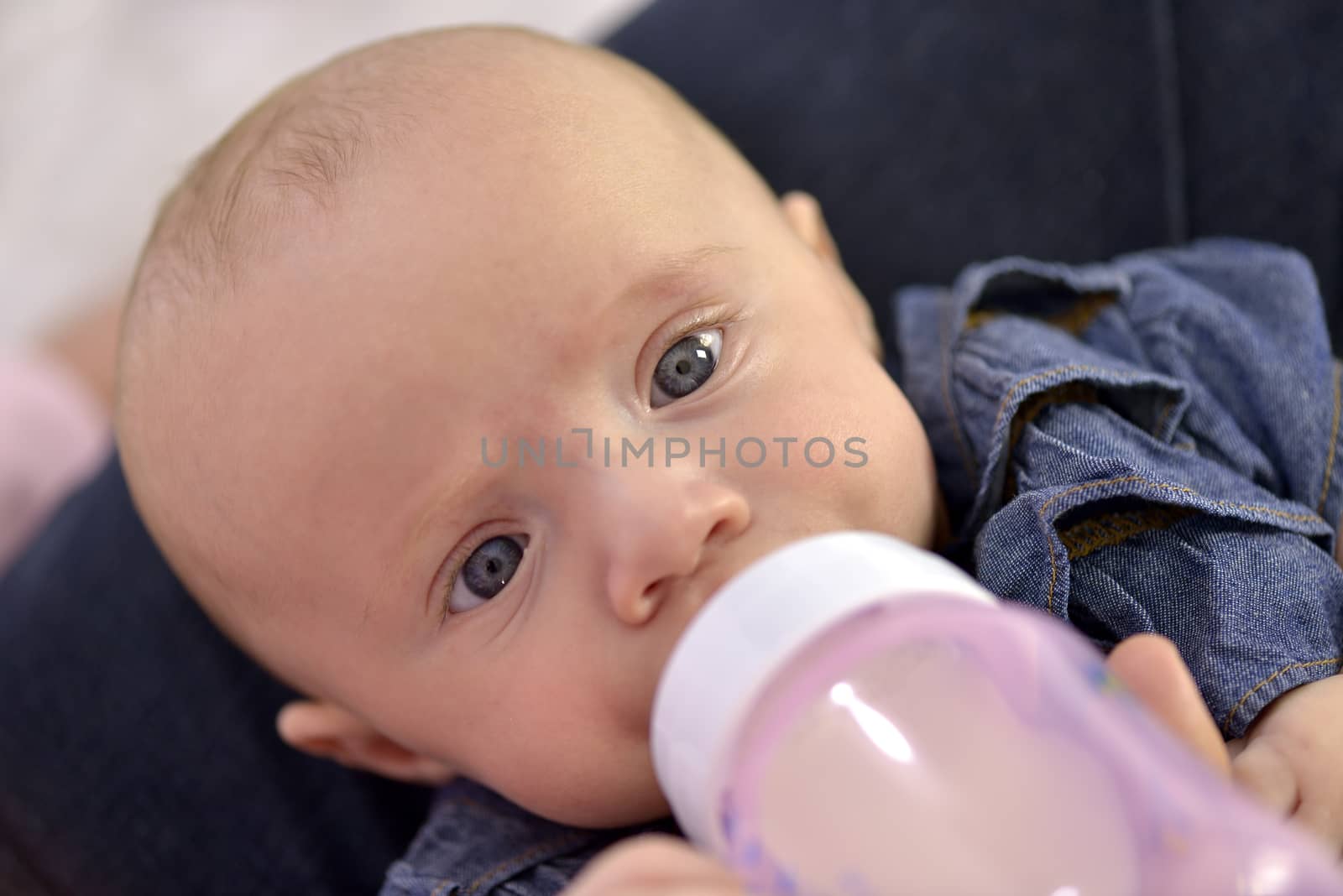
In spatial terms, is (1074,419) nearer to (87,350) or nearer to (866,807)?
(866,807)

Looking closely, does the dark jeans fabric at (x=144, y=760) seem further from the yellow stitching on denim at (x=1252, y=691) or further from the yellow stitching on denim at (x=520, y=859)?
the yellow stitching on denim at (x=1252, y=691)

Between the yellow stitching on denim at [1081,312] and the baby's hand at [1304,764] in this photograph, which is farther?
the yellow stitching on denim at [1081,312]

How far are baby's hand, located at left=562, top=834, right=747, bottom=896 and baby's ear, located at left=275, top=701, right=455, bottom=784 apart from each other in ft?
1.47

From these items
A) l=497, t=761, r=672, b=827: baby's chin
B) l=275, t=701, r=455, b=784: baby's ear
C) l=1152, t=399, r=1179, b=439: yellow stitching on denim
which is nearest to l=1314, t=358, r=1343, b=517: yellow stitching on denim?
l=1152, t=399, r=1179, b=439: yellow stitching on denim

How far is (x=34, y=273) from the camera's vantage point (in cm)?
238

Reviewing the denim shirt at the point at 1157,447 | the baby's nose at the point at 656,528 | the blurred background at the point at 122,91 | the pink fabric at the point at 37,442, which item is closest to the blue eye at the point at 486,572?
the baby's nose at the point at 656,528

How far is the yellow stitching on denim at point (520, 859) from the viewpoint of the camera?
0.99 meters

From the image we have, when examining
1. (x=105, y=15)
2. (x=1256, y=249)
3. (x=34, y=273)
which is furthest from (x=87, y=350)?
(x=1256, y=249)

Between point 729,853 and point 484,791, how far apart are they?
0.50 m

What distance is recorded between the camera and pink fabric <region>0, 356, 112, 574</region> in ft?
5.29

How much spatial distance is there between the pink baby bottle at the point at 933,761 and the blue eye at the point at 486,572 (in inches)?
10.1

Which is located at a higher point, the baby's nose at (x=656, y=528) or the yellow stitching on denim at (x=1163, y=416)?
the baby's nose at (x=656, y=528)

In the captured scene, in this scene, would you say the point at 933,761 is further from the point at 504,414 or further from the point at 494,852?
the point at 494,852

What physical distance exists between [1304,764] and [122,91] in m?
2.56
